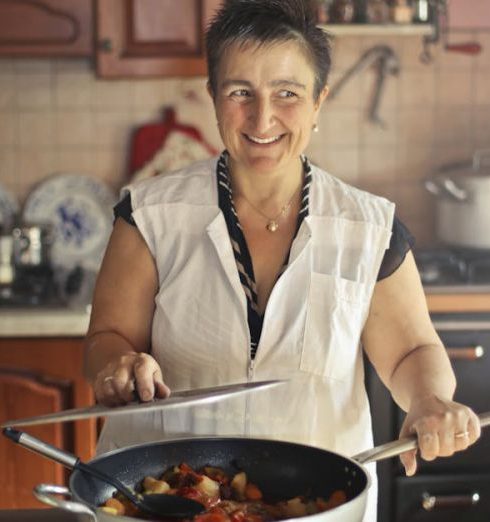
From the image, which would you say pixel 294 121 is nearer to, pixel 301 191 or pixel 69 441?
pixel 301 191

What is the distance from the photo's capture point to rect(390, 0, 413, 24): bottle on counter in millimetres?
3023

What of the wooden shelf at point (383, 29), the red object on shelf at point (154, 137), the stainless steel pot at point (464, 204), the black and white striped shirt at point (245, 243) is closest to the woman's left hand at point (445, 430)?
the black and white striped shirt at point (245, 243)

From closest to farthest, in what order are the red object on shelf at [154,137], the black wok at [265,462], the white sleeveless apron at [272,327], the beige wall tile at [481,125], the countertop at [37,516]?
the black wok at [265,462]
the countertop at [37,516]
the white sleeveless apron at [272,327]
the red object on shelf at [154,137]
the beige wall tile at [481,125]

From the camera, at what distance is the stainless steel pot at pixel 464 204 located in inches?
118

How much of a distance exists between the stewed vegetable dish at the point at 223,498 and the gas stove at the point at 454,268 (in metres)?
1.65

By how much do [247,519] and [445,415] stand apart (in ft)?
0.95

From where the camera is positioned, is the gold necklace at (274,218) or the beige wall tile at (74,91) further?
the beige wall tile at (74,91)

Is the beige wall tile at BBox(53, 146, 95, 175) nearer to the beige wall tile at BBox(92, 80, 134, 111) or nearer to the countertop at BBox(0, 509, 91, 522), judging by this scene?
the beige wall tile at BBox(92, 80, 134, 111)

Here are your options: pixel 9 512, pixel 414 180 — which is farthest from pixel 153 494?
pixel 414 180

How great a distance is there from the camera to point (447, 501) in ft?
8.95

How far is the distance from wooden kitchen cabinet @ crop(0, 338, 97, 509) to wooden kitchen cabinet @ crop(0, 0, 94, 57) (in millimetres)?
849

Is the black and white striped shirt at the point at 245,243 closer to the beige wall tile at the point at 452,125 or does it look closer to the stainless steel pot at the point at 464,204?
the stainless steel pot at the point at 464,204

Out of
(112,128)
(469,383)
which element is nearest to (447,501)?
(469,383)

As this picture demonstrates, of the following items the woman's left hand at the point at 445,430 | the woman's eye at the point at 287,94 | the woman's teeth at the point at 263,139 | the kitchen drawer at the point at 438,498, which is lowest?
the kitchen drawer at the point at 438,498
